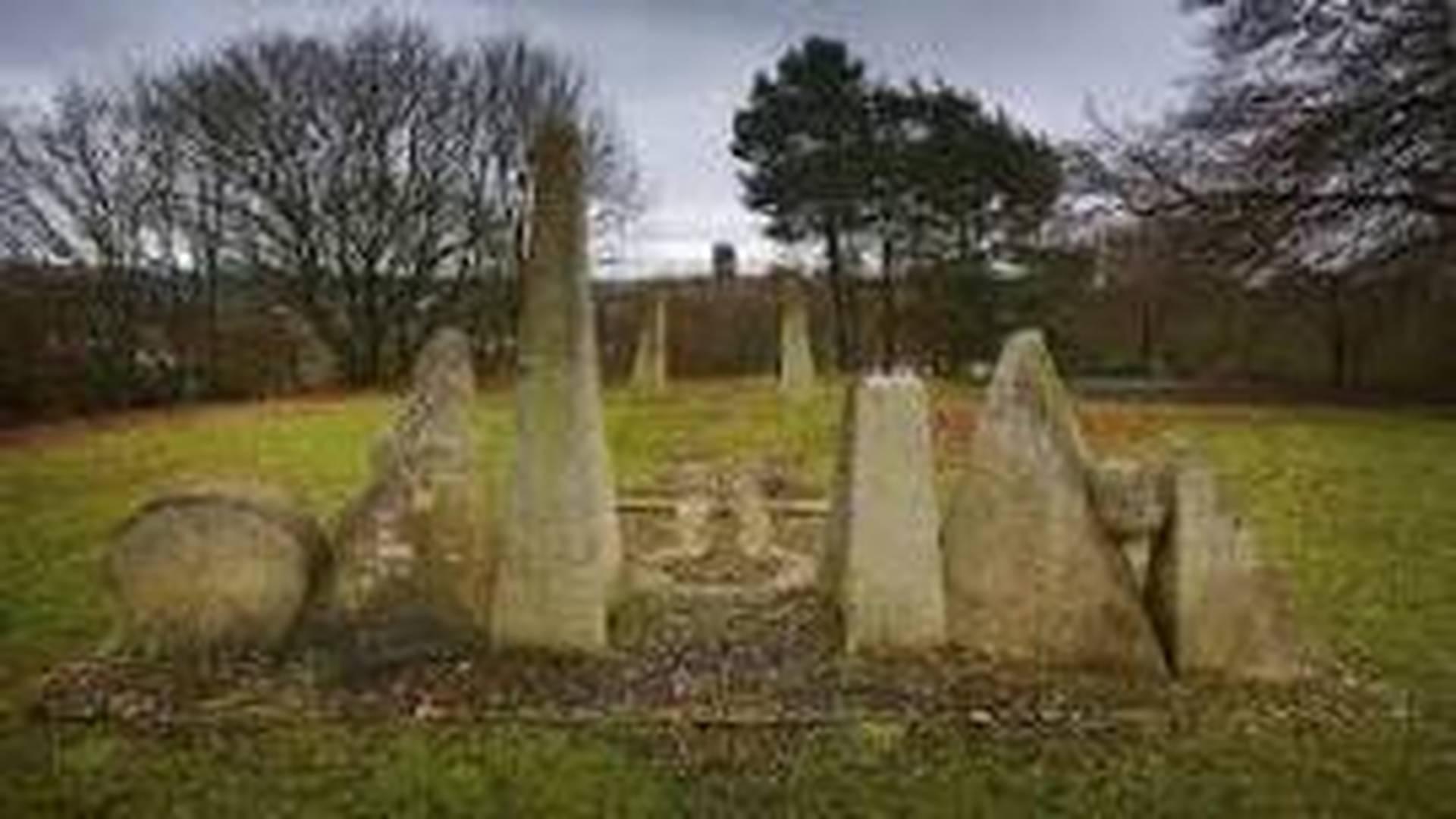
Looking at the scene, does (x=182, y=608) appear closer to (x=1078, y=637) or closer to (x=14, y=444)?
(x=1078, y=637)

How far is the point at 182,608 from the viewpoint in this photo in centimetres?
1181

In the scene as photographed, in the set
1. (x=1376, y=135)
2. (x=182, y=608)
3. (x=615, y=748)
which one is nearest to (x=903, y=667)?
(x=615, y=748)

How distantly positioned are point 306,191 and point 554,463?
114 feet

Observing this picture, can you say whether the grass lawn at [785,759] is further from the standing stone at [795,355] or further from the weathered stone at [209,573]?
the standing stone at [795,355]

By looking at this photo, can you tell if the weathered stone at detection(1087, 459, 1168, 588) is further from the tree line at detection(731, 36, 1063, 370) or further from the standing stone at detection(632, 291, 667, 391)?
the tree line at detection(731, 36, 1063, 370)

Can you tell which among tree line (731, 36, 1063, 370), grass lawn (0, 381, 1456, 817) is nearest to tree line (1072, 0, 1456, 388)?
tree line (731, 36, 1063, 370)


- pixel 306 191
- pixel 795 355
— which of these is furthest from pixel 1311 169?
pixel 306 191

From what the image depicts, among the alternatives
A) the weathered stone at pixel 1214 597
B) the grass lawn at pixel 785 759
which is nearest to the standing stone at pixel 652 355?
the grass lawn at pixel 785 759

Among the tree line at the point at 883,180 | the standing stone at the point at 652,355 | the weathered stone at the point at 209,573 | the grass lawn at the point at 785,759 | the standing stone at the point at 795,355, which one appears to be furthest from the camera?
the tree line at the point at 883,180

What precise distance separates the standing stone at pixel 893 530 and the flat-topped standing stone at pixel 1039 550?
0.22 meters

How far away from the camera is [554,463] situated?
11.7 meters

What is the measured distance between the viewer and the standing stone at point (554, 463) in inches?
460

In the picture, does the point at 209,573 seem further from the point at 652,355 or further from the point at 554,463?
the point at 652,355

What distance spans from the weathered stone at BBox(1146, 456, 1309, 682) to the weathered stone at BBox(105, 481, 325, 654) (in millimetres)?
5109
